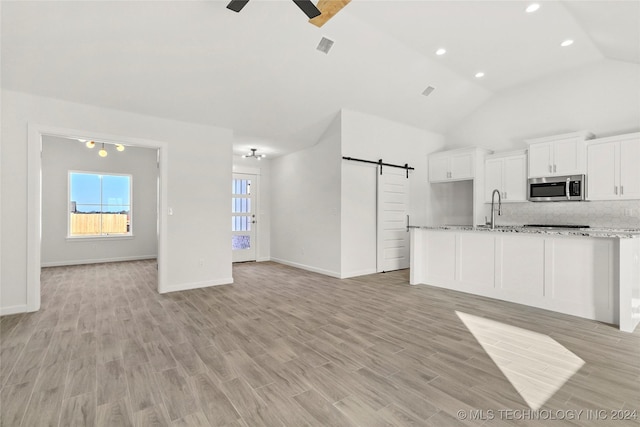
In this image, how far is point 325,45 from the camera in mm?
4270

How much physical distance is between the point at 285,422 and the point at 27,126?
4.80 meters

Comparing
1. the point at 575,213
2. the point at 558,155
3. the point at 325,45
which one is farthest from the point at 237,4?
the point at 575,213

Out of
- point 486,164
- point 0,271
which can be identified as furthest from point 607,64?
point 0,271

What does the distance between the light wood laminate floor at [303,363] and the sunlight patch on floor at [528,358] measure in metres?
0.01

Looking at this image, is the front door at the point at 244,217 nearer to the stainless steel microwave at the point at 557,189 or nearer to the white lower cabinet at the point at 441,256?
the white lower cabinet at the point at 441,256

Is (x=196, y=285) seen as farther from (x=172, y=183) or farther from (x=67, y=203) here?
(x=67, y=203)

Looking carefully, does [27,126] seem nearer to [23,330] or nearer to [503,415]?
[23,330]

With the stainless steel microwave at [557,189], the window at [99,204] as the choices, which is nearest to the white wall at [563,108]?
the stainless steel microwave at [557,189]

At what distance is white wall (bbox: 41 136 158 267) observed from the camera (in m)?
7.12

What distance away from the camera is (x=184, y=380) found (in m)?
2.21

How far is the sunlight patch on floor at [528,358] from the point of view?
→ 2.10 metres

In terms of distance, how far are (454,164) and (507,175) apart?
1.09 m

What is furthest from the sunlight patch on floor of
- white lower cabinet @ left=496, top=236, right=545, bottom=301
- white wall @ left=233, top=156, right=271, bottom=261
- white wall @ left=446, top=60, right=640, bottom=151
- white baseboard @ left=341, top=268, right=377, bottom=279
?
white wall @ left=233, top=156, right=271, bottom=261

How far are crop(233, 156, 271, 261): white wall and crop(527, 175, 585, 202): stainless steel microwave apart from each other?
6.02 meters
